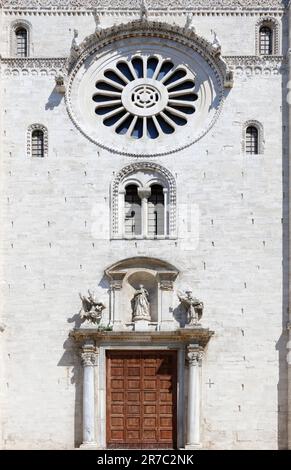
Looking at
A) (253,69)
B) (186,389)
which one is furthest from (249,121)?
(186,389)

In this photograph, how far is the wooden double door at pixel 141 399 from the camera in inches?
1246

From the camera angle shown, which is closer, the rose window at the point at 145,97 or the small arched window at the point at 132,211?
the small arched window at the point at 132,211

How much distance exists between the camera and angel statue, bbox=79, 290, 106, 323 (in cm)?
3166

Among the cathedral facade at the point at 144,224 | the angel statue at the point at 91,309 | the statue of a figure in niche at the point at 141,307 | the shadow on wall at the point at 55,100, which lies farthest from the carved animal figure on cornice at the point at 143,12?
the angel statue at the point at 91,309

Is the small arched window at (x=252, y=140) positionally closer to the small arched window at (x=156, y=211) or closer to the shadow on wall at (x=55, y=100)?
the small arched window at (x=156, y=211)

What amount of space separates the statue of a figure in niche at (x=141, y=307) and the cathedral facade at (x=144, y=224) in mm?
34

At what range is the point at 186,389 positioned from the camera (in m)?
31.6

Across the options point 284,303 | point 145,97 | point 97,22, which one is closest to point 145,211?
point 145,97

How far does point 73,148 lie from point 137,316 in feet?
15.0

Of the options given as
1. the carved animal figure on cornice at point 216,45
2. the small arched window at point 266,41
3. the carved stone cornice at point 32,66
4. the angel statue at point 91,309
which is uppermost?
the small arched window at point 266,41

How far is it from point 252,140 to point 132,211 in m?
3.50

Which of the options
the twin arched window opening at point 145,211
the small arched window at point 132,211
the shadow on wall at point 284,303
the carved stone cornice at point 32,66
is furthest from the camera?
the carved stone cornice at point 32,66

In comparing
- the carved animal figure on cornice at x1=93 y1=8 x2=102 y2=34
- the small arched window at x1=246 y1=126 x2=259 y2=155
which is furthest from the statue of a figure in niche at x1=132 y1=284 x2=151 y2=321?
the carved animal figure on cornice at x1=93 y1=8 x2=102 y2=34

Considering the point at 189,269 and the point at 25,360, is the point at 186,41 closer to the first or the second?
the point at 189,269
